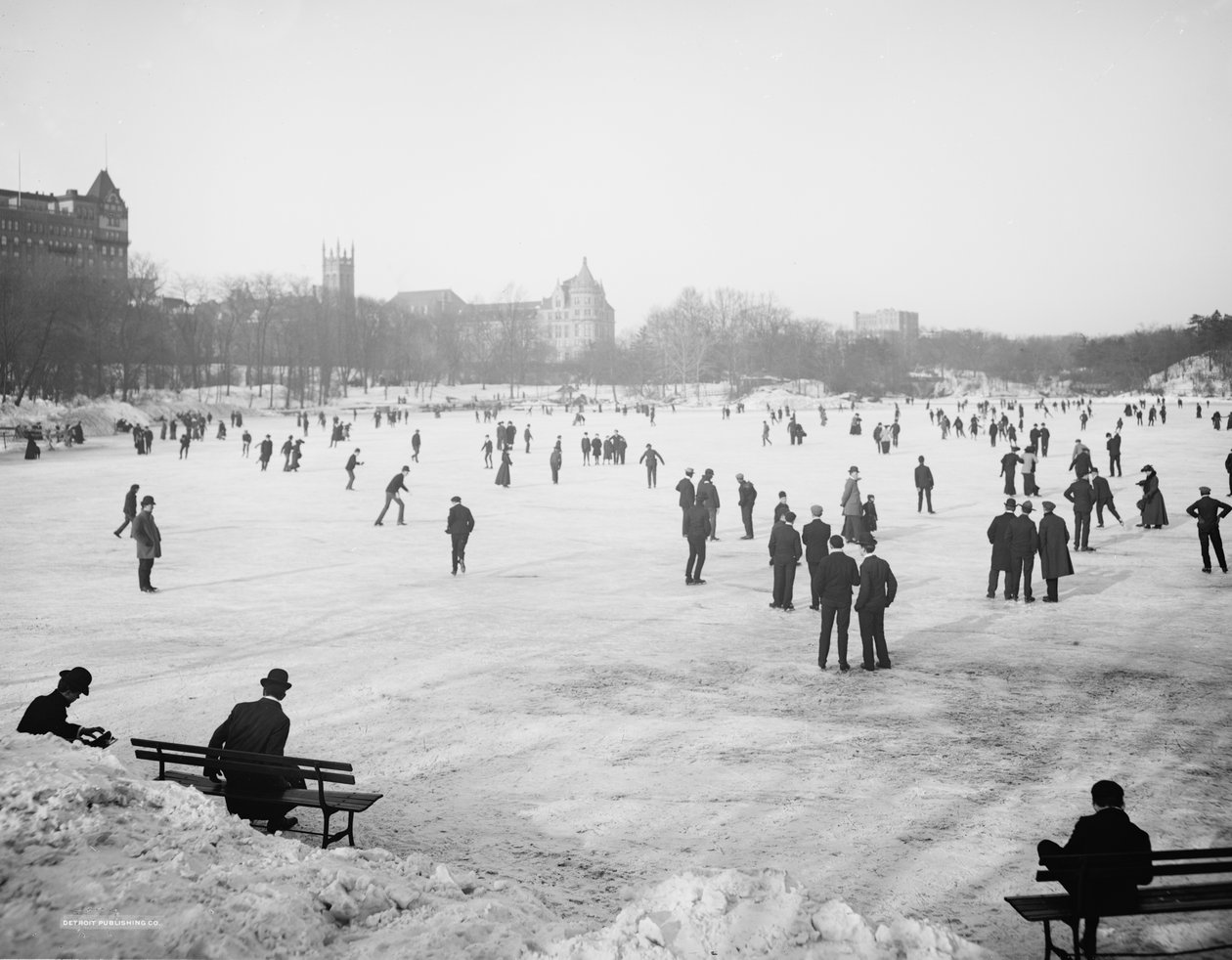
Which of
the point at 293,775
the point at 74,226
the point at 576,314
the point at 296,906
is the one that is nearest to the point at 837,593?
the point at 293,775

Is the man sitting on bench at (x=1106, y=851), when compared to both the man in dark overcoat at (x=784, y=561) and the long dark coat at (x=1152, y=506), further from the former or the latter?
the long dark coat at (x=1152, y=506)

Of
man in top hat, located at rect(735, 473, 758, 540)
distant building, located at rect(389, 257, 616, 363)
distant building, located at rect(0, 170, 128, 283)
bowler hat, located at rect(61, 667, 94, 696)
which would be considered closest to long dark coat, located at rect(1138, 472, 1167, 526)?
man in top hat, located at rect(735, 473, 758, 540)

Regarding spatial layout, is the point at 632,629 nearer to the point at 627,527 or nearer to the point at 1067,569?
the point at 1067,569

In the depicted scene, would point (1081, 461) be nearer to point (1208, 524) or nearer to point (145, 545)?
point (1208, 524)

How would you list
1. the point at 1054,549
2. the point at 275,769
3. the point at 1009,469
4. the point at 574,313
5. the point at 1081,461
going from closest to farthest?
1. the point at 275,769
2. the point at 1054,549
3. the point at 1081,461
4. the point at 1009,469
5. the point at 574,313

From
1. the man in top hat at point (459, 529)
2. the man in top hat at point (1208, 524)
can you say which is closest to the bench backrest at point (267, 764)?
the man in top hat at point (459, 529)

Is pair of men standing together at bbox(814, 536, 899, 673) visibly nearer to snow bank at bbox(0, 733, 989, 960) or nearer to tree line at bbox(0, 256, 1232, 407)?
snow bank at bbox(0, 733, 989, 960)

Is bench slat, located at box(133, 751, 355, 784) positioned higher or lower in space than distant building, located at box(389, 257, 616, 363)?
lower
